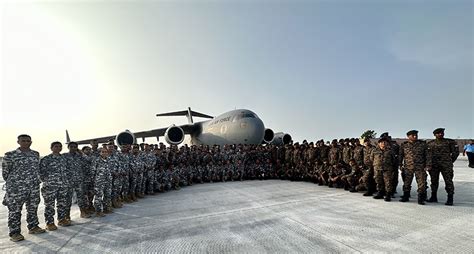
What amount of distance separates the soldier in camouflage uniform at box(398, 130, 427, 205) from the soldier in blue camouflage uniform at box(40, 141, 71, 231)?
718 cm

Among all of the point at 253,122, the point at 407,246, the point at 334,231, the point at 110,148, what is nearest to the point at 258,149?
the point at 253,122

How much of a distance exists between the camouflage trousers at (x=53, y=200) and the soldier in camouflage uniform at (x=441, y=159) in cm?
745

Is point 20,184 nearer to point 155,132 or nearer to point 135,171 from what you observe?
point 135,171

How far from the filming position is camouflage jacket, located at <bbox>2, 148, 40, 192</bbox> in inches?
175

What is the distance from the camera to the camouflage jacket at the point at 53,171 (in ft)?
16.3

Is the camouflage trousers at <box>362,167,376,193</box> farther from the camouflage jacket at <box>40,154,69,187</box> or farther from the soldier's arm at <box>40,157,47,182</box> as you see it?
the soldier's arm at <box>40,157,47,182</box>

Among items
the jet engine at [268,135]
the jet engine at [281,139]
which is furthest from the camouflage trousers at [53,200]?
the jet engine at [281,139]

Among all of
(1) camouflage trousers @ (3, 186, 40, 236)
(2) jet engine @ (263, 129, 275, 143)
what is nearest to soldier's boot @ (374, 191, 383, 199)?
(1) camouflage trousers @ (3, 186, 40, 236)

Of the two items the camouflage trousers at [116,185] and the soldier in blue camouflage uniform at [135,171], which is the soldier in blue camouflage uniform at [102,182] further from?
the soldier in blue camouflage uniform at [135,171]

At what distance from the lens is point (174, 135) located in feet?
51.9

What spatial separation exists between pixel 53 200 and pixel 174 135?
10.9 meters

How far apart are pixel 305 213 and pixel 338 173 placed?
3.86m

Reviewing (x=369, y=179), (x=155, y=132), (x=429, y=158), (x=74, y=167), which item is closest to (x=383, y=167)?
(x=369, y=179)

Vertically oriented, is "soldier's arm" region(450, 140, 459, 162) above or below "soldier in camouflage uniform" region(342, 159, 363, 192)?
above
